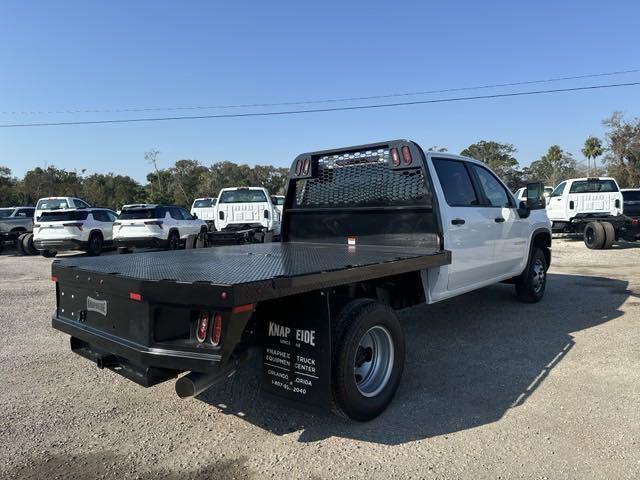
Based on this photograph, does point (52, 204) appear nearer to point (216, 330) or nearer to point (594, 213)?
point (594, 213)

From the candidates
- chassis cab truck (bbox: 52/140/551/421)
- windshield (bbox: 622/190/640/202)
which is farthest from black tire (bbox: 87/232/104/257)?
windshield (bbox: 622/190/640/202)

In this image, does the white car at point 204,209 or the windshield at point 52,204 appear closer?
the windshield at point 52,204

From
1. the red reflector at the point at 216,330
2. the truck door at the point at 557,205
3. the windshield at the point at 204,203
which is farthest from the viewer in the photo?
the windshield at the point at 204,203

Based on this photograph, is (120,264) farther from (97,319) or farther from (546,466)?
(546,466)

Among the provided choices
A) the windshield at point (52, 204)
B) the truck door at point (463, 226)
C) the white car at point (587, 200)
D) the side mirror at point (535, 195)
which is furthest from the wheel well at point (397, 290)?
the windshield at point (52, 204)

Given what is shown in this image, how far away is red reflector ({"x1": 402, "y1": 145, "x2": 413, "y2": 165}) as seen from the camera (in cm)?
502

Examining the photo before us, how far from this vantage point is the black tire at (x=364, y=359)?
3352mm

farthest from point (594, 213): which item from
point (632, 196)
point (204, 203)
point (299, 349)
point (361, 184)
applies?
point (204, 203)

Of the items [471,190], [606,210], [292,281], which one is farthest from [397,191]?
[606,210]

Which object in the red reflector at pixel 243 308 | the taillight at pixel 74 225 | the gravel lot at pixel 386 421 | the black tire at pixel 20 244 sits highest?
the taillight at pixel 74 225

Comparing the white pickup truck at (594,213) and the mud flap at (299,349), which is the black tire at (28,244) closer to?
the mud flap at (299,349)

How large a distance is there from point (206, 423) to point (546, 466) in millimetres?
2286

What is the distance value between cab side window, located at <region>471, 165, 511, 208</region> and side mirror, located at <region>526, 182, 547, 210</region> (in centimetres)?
27

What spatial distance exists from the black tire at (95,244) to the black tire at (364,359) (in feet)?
48.3
